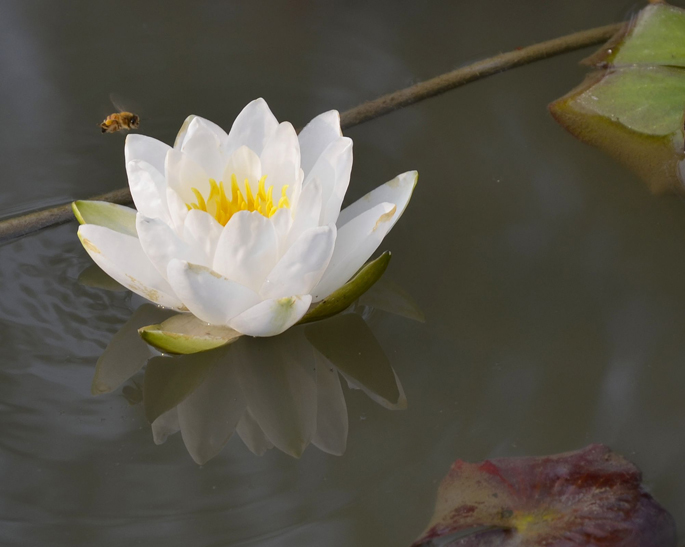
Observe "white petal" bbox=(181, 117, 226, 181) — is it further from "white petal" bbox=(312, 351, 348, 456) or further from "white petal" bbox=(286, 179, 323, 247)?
"white petal" bbox=(312, 351, 348, 456)

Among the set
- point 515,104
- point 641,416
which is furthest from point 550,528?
point 515,104

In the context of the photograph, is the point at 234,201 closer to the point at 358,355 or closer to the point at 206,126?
the point at 206,126

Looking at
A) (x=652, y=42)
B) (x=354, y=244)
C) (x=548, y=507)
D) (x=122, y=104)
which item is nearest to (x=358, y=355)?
(x=354, y=244)

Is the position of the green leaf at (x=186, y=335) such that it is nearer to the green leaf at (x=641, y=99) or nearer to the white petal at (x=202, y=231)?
the white petal at (x=202, y=231)

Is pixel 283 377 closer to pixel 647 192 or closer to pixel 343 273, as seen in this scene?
pixel 343 273

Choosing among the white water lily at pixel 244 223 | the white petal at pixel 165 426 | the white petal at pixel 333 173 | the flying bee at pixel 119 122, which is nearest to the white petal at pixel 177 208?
the white water lily at pixel 244 223

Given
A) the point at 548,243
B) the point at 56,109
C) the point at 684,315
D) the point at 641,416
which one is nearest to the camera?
the point at 641,416
